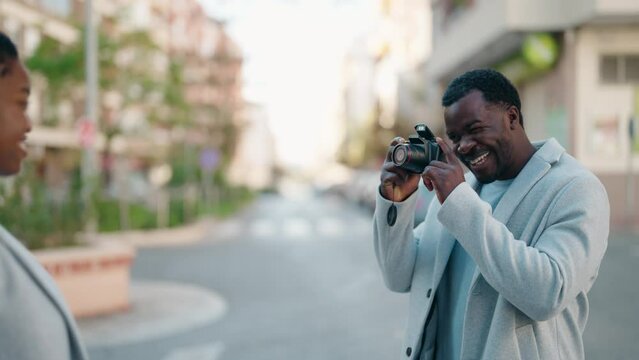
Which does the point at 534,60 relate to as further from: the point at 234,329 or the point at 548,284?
the point at 548,284

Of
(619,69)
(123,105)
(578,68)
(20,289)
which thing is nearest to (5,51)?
(20,289)

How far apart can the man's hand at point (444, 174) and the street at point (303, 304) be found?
440cm

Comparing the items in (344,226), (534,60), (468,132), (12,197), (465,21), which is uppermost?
(465,21)

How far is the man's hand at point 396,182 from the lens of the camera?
2.05 meters

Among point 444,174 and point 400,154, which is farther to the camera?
point 400,154

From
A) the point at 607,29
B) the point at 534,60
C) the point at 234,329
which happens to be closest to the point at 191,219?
the point at 534,60

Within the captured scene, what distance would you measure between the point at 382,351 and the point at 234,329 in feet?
5.80

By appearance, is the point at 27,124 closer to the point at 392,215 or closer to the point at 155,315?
the point at 392,215

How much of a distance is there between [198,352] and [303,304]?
2.52 m

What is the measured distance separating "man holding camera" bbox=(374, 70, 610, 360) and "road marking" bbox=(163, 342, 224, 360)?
14.2ft

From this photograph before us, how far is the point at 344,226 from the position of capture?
23.5 metres

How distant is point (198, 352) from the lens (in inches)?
249

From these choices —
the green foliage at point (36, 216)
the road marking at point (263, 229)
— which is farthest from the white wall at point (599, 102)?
the green foliage at point (36, 216)

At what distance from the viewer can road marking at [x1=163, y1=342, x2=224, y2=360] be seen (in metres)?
6.11
